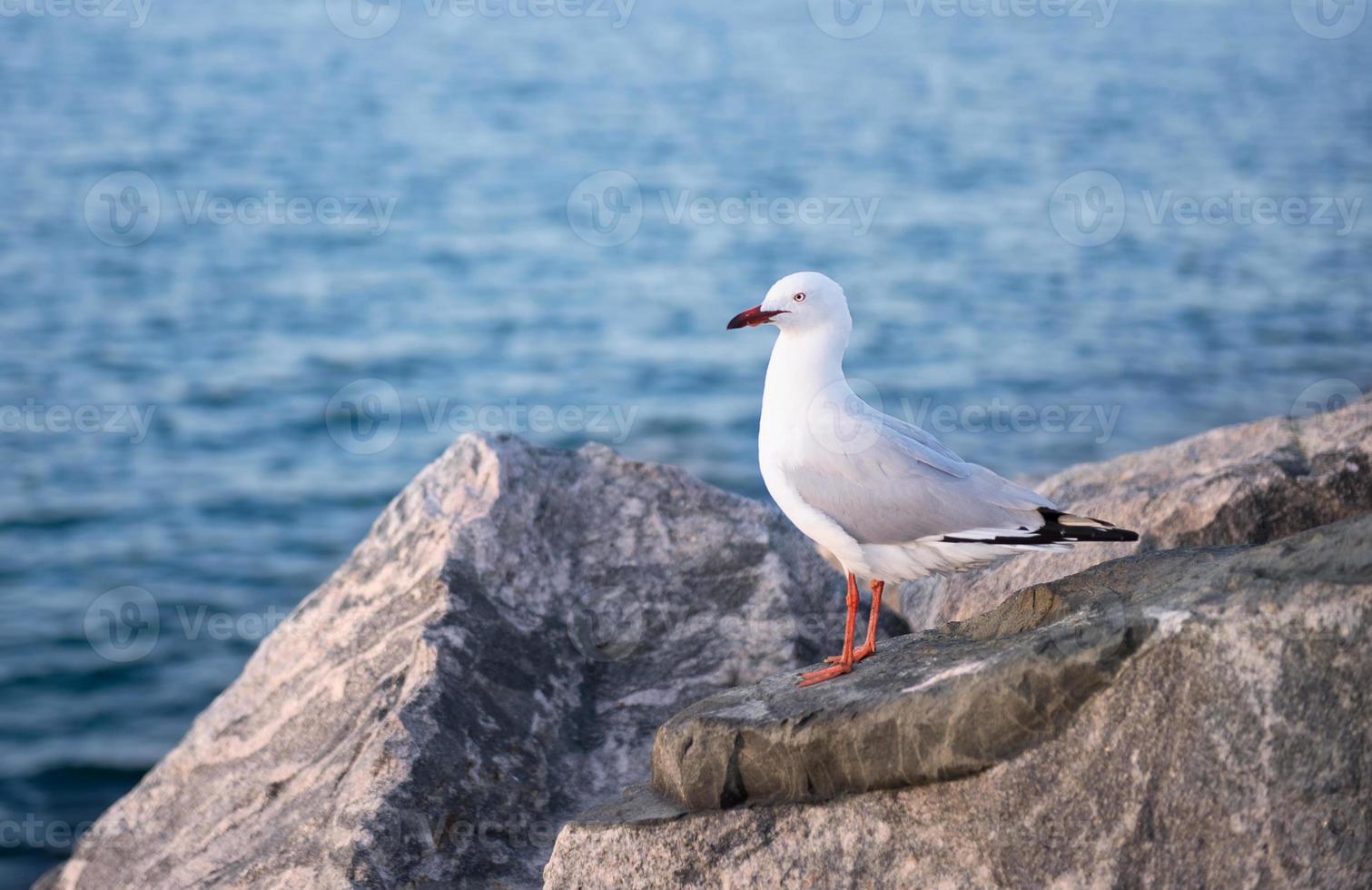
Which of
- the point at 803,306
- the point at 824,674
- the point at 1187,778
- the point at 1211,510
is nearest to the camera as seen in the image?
the point at 1187,778

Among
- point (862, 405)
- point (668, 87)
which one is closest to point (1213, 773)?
point (862, 405)

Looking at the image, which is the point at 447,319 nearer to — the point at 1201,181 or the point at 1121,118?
the point at 1201,181

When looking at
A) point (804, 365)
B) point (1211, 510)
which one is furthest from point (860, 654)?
point (1211, 510)

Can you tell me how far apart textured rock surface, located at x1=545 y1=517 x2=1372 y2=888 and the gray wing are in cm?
96

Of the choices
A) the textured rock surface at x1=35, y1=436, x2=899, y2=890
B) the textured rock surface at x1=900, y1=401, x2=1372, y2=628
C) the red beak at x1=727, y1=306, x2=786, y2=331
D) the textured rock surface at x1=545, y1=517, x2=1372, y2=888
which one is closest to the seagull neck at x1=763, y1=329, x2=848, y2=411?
the red beak at x1=727, y1=306, x2=786, y2=331

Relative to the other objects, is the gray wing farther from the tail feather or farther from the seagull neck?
the seagull neck

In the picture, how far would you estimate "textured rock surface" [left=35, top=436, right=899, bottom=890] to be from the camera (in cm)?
556

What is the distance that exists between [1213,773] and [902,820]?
96cm

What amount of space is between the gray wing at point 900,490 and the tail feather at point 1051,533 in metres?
0.04

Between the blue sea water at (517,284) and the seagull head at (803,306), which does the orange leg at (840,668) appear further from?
the blue sea water at (517,284)

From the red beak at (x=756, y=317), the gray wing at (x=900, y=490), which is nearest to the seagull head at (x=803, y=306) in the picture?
the red beak at (x=756, y=317)

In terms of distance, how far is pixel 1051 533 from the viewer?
17.5ft

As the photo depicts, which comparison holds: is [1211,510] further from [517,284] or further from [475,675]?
[517,284]

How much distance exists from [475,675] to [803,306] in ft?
7.07
